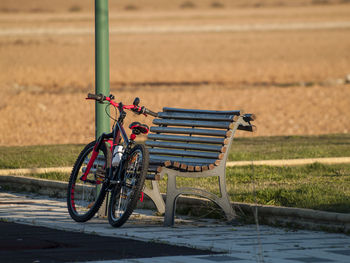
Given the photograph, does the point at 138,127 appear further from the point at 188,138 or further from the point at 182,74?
the point at 182,74

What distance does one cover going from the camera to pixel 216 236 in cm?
800

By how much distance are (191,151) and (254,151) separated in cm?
556

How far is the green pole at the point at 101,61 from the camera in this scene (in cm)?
967

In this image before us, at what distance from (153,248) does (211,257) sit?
0.56 m

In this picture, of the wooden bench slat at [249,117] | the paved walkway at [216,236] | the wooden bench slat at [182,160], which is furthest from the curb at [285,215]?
the wooden bench slat at [249,117]

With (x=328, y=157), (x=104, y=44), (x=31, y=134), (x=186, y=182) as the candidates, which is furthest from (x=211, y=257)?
(x=31, y=134)

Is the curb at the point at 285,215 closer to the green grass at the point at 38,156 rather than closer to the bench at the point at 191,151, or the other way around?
the bench at the point at 191,151

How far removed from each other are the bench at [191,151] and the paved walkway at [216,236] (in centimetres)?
23

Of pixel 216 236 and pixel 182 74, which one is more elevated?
pixel 182 74

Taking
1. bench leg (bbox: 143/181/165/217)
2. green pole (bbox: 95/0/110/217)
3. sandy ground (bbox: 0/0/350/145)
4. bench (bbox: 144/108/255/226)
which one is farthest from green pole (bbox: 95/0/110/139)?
sandy ground (bbox: 0/0/350/145)

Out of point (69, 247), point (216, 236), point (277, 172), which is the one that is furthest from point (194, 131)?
point (277, 172)

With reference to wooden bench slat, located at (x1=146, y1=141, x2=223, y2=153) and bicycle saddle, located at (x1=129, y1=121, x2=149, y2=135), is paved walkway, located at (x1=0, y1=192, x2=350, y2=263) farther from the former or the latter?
bicycle saddle, located at (x1=129, y1=121, x2=149, y2=135)

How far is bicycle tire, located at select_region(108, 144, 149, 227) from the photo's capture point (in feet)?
27.2

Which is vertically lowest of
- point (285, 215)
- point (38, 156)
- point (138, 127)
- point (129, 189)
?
point (285, 215)
